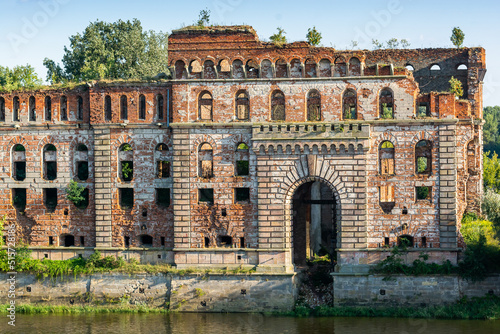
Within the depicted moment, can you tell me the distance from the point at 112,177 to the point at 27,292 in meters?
8.68

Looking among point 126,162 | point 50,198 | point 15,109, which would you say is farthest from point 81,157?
point 15,109

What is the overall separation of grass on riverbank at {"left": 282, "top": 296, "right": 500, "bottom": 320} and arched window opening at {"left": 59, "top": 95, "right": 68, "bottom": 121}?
61.3 feet

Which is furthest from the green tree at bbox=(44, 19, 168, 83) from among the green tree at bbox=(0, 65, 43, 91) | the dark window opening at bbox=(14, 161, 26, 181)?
the dark window opening at bbox=(14, 161, 26, 181)

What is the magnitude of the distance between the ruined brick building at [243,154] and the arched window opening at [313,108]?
109 millimetres

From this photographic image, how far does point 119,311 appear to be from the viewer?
3962 centimetres

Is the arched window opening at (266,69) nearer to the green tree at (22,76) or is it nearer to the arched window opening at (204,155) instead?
the arched window opening at (204,155)

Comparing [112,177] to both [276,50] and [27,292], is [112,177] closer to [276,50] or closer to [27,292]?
[27,292]

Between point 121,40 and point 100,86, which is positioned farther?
point 121,40

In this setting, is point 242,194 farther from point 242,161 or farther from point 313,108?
point 313,108

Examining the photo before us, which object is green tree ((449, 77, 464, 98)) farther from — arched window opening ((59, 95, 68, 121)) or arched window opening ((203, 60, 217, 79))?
arched window opening ((59, 95, 68, 121))

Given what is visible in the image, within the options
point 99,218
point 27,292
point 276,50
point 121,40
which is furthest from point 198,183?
point 121,40

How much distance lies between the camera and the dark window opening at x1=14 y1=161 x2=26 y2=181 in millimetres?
43472

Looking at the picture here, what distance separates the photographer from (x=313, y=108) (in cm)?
4234

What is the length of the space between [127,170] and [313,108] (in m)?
12.3
